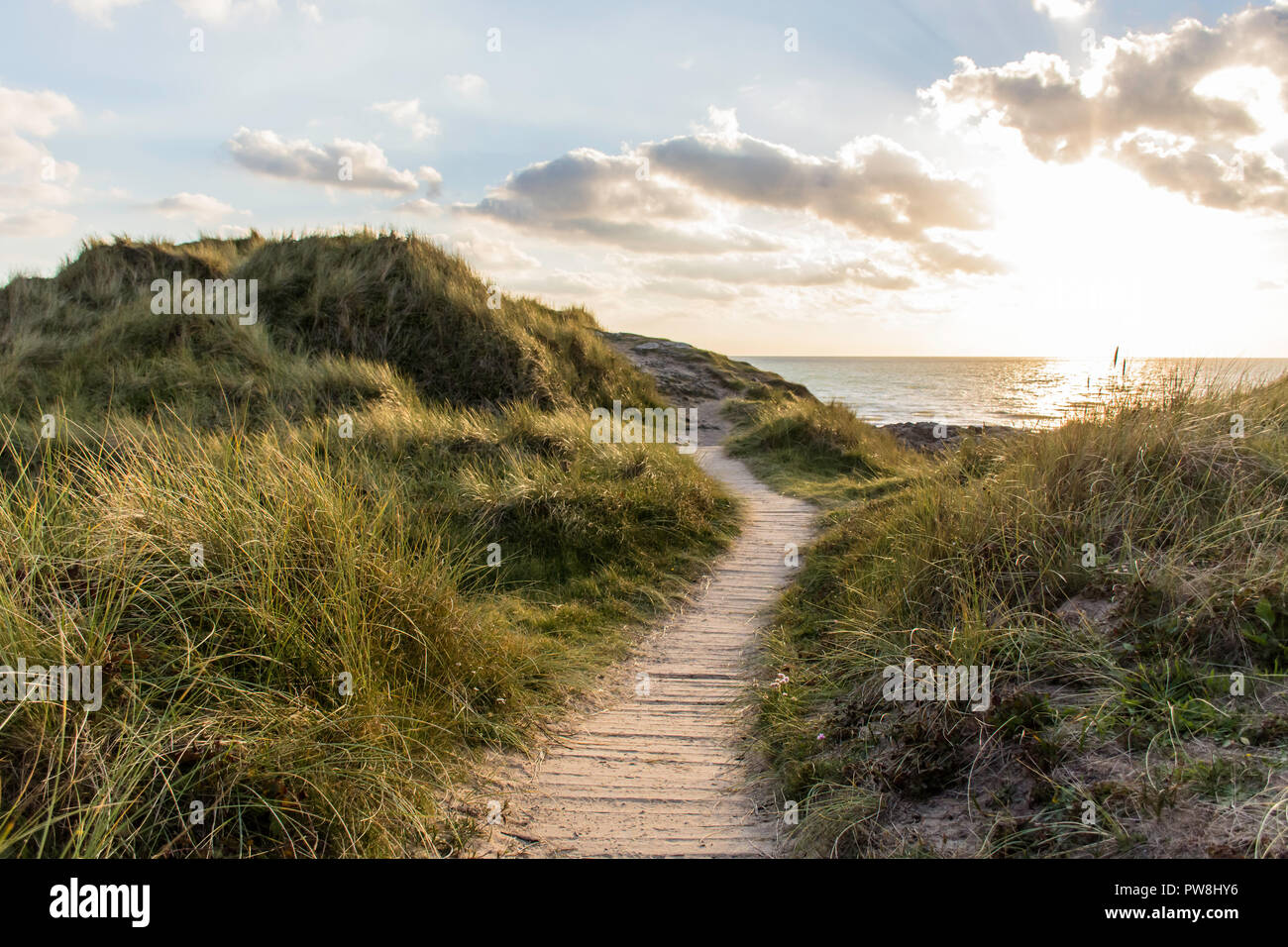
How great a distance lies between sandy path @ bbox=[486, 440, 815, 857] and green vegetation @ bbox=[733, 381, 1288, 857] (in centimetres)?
37

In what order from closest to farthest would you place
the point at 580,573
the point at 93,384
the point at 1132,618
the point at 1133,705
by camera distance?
1. the point at 1133,705
2. the point at 1132,618
3. the point at 580,573
4. the point at 93,384

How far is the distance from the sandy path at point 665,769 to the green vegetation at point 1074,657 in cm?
37

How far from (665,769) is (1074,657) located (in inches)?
108

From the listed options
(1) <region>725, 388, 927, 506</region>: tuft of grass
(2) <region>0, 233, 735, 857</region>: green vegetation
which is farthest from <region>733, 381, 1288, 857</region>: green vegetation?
(1) <region>725, 388, 927, 506</region>: tuft of grass

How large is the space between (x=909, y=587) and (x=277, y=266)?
59.7 feet

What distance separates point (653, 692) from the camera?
21.5ft

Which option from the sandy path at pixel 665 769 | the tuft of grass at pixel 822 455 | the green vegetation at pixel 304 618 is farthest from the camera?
the tuft of grass at pixel 822 455

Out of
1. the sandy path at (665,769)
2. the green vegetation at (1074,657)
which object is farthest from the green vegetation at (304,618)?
the green vegetation at (1074,657)

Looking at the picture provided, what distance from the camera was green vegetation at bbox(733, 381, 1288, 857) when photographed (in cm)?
357

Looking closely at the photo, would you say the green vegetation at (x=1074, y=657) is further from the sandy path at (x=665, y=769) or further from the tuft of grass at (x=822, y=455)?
the tuft of grass at (x=822, y=455)

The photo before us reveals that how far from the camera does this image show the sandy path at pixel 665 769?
4332mm

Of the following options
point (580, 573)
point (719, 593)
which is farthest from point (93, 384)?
point (719, 593)

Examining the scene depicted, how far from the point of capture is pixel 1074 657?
4566 mm
